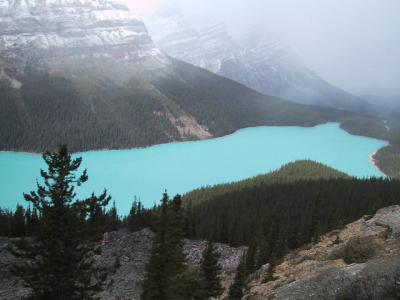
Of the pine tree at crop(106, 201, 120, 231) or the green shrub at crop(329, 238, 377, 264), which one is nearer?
the pine tree at crop(106, 201, 120, 231)

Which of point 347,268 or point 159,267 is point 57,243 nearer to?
point 159,267

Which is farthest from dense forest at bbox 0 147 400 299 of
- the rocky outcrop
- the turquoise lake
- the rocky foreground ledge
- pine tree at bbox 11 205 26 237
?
the turquoise lake

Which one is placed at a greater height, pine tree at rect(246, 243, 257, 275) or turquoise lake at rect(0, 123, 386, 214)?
turquoise lake at rect(0, 123, 386, 214)

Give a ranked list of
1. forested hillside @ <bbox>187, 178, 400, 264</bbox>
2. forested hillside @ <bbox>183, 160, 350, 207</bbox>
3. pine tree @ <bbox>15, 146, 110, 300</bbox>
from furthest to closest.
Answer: forested hillside @ <bbox>183, 160, 350, 207</bbox>
forested hillside @ <bbox>187, 178, 400, 264</bbox>
pine tree @ <bbox>15, 146, 110, 300</bbox>

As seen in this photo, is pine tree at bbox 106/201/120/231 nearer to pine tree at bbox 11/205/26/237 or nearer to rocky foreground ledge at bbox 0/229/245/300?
rocky foreground ledge at bbox 0/229/245/300

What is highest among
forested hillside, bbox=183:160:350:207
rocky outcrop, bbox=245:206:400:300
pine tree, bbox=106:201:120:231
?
forested hillside, bbox=183:160:350:207

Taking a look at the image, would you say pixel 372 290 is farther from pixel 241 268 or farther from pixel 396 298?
pixel 241 268

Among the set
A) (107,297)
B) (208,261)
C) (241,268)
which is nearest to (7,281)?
(107,297)
